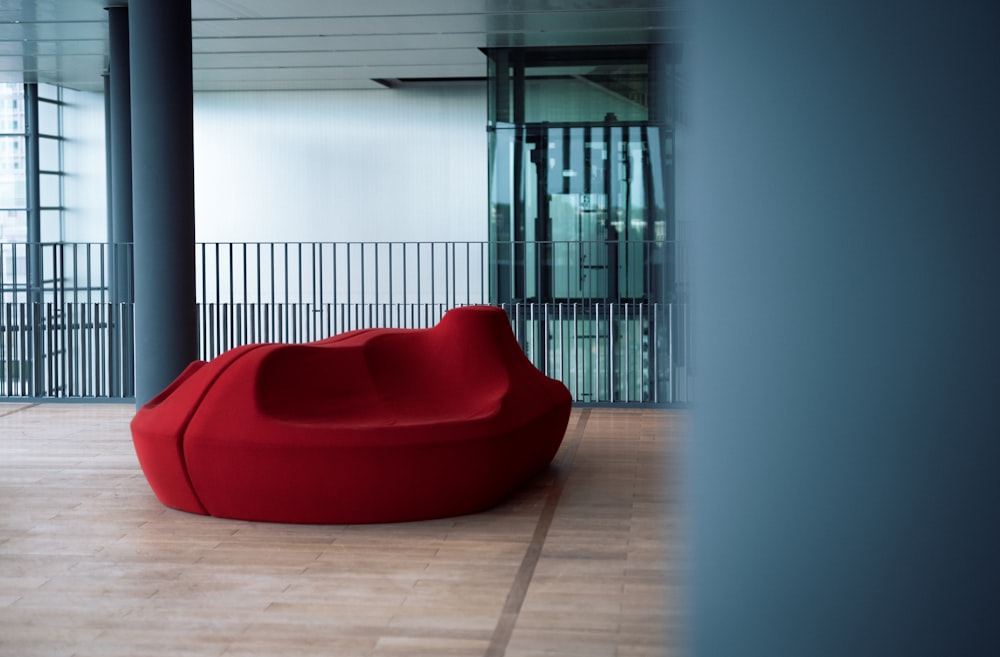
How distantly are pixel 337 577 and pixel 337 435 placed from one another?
83cm

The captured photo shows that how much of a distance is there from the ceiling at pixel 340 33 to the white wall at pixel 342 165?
148cm

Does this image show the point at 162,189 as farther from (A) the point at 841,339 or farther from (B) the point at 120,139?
(A) the point at 841,339

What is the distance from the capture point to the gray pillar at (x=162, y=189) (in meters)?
7.40

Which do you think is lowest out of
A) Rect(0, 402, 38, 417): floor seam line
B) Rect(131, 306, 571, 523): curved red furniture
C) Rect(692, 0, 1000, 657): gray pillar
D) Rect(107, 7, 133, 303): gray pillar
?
Rect(0, 402, 38, 417): floor seam line

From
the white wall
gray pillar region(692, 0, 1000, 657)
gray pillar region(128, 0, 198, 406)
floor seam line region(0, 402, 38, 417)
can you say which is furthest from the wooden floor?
the white wall

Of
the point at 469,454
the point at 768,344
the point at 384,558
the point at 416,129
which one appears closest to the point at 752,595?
the point at 768,344

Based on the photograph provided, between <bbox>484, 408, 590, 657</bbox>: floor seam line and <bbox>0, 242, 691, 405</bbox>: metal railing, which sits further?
<bbox>0, 242, 691, 405</bbox>: metal railing

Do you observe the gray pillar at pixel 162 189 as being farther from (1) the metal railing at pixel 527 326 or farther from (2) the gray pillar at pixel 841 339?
(2) the gray pillar at pixel 841 339

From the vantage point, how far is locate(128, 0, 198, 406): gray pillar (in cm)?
740

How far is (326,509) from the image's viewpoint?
5152mm

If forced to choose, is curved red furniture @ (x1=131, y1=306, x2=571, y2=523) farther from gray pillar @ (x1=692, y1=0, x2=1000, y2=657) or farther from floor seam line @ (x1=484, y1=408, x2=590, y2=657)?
gray pillar @ (x1=692, y1=0, x2=1000, y2=657)

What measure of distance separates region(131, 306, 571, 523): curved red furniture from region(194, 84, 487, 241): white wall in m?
9.75

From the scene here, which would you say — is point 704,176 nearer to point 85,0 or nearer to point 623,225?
point 85,0

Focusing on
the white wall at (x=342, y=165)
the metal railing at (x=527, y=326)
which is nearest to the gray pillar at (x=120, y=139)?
the metal railing at (x=527, y=326)
